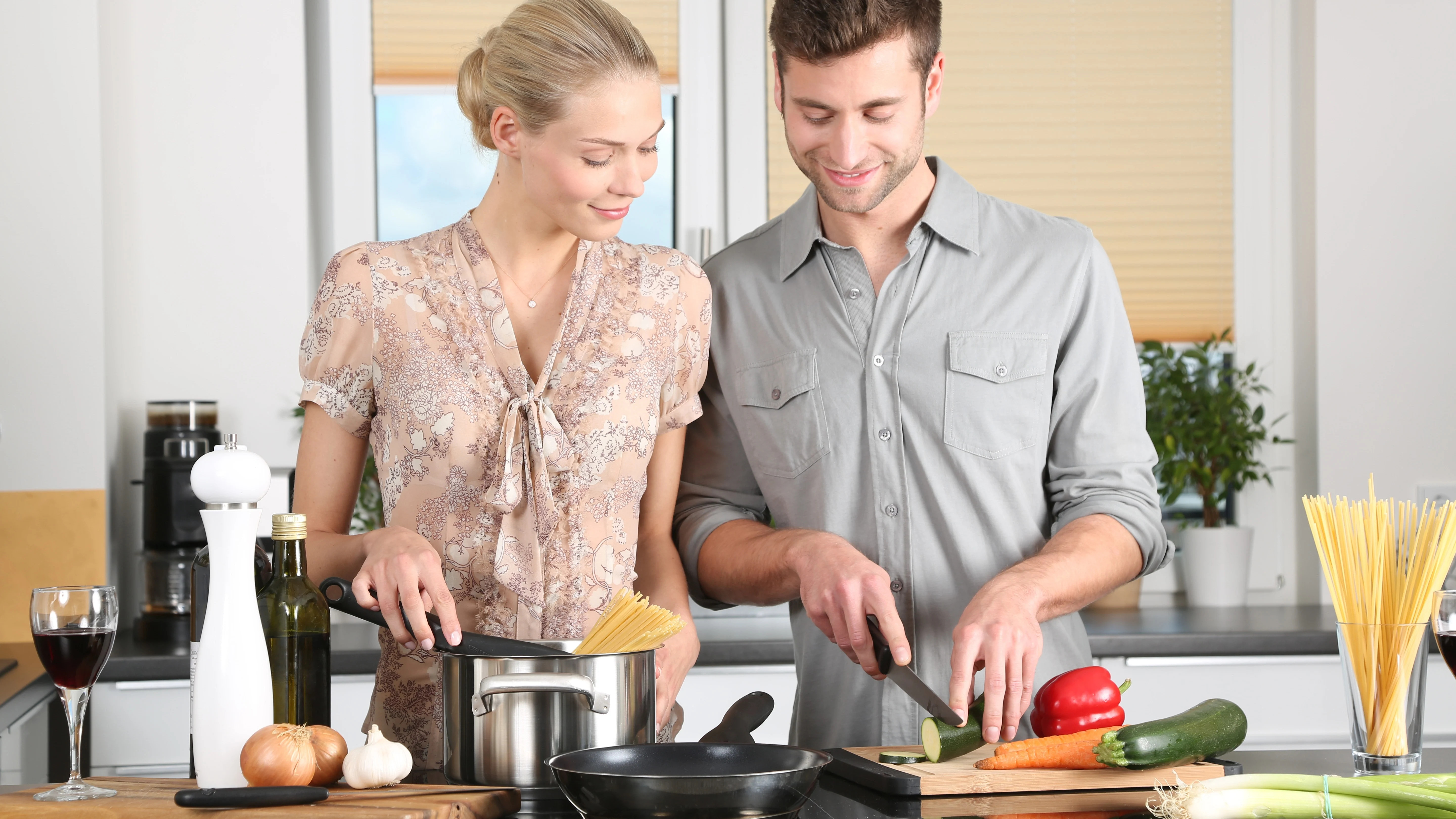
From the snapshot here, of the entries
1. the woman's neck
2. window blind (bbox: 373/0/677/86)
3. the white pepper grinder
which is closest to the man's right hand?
the woman's neck

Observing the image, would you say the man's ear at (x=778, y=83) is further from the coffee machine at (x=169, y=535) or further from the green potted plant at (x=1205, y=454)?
the green potted plant at (x=1205, y=454)

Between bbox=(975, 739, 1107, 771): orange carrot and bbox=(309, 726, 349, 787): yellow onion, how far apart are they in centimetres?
55

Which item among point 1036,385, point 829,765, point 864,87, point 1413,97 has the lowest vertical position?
point 829,765

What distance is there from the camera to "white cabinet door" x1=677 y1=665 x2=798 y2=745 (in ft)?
8.21

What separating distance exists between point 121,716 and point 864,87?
1.84 meters

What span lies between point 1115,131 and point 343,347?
238 cm

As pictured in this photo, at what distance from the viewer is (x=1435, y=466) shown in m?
3.07

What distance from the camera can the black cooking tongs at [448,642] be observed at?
1056 mm

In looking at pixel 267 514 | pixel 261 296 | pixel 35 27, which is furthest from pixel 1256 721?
pixel 35 27

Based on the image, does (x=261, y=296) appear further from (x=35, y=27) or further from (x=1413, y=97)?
(x=1413, y=97)

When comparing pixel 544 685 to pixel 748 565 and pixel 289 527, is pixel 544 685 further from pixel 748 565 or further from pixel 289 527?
pixel 748 565

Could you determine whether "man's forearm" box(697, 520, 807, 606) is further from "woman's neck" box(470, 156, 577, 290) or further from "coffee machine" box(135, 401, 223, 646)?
"coffee machine" box(135, 401, 223, 646)

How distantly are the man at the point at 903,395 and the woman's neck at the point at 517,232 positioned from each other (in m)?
0.27

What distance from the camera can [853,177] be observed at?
1453 mm
